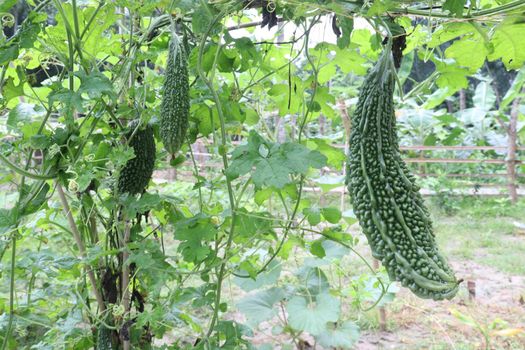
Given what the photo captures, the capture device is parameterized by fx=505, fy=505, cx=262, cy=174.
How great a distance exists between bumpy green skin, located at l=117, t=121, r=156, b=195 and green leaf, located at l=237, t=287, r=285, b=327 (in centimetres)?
85

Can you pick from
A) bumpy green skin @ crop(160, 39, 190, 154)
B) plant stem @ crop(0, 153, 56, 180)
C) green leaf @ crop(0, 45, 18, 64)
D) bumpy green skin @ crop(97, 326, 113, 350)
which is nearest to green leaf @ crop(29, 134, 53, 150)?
plant stem @ crop(0, 153, 56, 180)

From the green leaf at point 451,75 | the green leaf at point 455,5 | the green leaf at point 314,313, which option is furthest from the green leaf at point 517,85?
the green leaf at point 455,5

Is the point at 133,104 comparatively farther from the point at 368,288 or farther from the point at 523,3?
the point at 368,288

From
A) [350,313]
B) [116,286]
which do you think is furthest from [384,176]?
[350,313]

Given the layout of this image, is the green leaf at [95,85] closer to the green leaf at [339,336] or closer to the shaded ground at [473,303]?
the green leaf at [339,336]

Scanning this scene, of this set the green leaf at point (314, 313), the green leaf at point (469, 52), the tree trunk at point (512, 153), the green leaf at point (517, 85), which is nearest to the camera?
the green leaf at point (469, 52)

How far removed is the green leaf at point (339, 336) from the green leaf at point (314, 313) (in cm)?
17

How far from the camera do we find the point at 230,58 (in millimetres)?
1357

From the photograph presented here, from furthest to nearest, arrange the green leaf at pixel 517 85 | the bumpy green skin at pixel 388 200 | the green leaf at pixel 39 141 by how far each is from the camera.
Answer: the green leaf at pixel 517 85, the green leaf at pixel 39 141, the bumpy green skin at pixel 388 200

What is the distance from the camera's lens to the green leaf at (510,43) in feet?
3.44

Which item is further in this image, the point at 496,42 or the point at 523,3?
the point at 496,42

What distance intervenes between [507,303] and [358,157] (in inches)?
112

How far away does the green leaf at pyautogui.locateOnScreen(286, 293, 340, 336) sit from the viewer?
171cm

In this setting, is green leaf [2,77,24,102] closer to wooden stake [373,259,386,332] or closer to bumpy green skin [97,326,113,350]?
bumpy green skin [97,326,113,350]
